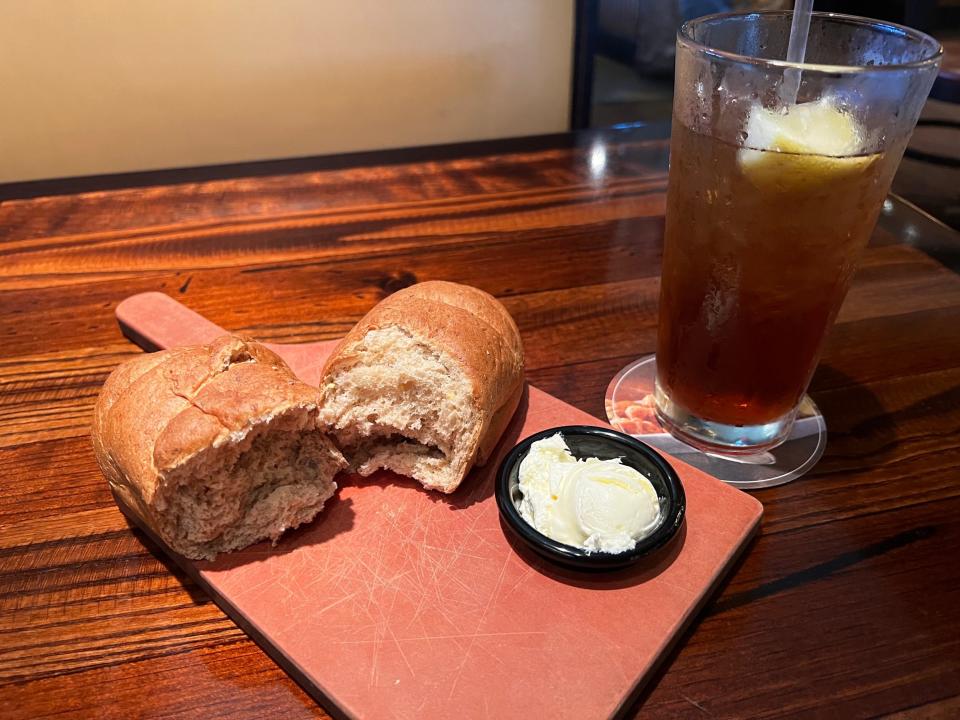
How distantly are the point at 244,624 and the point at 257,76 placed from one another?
2.40 metres

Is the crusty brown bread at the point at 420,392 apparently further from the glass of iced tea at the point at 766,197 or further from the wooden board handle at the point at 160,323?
the wooden board handle at the point at 160,323

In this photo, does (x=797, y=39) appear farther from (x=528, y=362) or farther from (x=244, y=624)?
(x=244, y=624)

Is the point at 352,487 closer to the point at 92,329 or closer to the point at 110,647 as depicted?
the point at 110,647

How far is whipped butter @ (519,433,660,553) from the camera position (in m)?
1.04

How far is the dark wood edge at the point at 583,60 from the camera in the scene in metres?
2.94

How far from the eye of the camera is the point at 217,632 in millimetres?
Answer: 1021

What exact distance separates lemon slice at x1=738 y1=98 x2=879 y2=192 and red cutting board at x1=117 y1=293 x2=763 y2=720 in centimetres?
50

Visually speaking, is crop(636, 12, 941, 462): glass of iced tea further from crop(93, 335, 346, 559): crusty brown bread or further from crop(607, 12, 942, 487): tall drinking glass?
crop(93, 335, 346, 559): crusty brown bread

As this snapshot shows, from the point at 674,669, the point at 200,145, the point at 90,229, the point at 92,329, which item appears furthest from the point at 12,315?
the point at 674,669

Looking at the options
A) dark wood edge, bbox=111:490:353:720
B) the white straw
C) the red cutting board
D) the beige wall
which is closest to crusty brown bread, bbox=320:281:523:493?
the red cutting board

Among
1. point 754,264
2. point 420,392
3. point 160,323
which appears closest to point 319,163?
point 160,323

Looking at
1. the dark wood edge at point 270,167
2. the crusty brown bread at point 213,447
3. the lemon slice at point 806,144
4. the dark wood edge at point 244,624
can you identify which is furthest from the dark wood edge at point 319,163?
the lemon slice at point 806,144

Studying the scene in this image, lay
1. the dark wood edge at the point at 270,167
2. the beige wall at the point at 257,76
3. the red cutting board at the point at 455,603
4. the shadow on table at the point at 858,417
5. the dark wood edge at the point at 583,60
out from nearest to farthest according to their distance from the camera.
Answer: the red cutting board at the point at 455,603
the shadow on table at the point at 858,417
the dark wood edge at the point at 270,167
the beige wall at the point at 257,76
the dark wood edge at the point at 583,60

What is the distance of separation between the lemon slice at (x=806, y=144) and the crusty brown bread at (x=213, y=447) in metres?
0.78
